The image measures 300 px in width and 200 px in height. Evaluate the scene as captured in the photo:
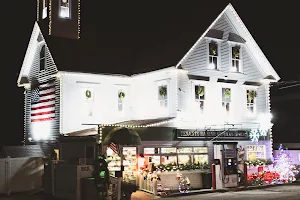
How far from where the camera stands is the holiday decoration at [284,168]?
30781mm

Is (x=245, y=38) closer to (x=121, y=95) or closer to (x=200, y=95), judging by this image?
(x=200, y=95)

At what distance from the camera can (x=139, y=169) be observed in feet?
82.5

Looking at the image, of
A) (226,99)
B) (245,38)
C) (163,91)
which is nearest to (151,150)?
(163,91)

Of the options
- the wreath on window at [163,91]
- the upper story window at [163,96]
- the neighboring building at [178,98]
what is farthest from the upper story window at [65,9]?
the wreath on window at [163,91]

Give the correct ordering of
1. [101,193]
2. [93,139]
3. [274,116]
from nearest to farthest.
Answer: [101,193]
[93,139]
[274,116]

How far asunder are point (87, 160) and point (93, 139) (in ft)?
4.09

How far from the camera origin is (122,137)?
2386 centimetres

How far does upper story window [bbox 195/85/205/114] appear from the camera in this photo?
29.3 m

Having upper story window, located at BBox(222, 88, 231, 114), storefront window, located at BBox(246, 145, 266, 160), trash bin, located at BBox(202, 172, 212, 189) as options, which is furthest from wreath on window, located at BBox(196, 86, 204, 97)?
storefront window, located at BBox(246, 145, 266, 160)

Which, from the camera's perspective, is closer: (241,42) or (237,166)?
(237,166)

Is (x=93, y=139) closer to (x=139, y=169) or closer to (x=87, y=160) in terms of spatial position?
(x=87, y=160)

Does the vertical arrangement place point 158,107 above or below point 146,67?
below

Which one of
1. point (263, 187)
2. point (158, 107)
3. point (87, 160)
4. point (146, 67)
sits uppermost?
point (146, 67)

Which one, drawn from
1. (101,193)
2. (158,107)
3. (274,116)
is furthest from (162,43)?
(274,116)
